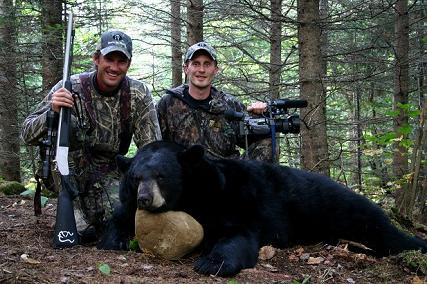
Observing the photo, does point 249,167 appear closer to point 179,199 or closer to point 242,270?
point 179,199

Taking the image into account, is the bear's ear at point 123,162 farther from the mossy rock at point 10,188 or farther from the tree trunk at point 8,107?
the tree trunk at point 8,107

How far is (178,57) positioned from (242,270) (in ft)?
28.1

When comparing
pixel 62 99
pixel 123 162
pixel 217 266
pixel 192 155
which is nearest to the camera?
pixel 217 266

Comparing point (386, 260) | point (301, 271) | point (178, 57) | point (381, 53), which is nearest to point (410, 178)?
point (386, 260)

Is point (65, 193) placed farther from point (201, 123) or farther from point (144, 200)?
point (201, 123)

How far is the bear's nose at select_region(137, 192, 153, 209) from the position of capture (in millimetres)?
3562

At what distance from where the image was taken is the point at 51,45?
8.91 metres

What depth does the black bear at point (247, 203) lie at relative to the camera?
3.79m

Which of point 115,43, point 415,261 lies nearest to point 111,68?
point 115,43

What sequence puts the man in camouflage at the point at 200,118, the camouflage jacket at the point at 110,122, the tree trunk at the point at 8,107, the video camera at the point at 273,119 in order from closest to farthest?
the video camera at the point at 273,119 < the camouflage jacket at the point at 110,122 < the man in camouflage at the point at 200,118 < the tree trunk at the point at 8,107

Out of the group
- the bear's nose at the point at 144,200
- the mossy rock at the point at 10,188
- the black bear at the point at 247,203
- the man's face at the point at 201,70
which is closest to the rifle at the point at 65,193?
the black bear at the point at 247,203

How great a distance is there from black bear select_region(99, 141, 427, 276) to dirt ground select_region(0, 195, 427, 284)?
0.20m

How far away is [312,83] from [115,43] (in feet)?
8.29

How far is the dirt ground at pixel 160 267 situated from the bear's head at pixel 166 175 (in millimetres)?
463
